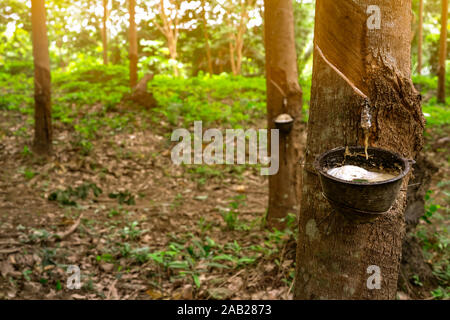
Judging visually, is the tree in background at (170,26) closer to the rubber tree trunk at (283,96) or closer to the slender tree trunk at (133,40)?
the slender tree trunk at (133,40)

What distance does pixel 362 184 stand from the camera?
4.35 feet

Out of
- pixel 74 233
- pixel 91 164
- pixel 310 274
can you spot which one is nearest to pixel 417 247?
pixel 310 274

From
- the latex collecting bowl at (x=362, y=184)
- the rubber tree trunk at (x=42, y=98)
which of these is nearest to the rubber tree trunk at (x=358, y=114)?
the latex collecting bowl at (x=362, y=184)

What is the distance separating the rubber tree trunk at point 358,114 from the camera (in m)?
1.61

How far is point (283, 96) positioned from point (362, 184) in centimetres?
310

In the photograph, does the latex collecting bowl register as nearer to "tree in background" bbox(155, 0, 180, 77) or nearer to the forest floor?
the forest floor

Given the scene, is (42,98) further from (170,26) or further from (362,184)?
(170,26)

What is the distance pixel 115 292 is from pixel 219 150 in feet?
15.6

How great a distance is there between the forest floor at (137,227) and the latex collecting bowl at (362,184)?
1.86 m

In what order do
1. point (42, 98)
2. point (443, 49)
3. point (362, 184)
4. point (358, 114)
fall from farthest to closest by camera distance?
point (443, 49) < point (42, 98) < point (358, 114) < point (362, 184)

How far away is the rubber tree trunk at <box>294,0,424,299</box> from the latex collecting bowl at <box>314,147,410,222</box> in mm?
105

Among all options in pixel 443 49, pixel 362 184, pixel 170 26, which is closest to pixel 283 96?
pixel 362 184

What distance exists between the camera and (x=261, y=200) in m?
5.81
